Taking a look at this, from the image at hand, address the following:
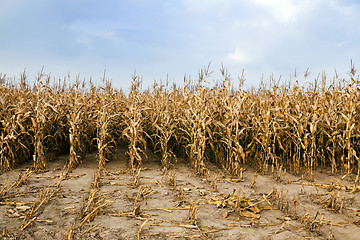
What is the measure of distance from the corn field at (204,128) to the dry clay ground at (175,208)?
361 mm

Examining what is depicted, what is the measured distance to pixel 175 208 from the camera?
3.11 m

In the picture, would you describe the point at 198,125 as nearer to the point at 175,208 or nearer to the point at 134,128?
the point at 134,128

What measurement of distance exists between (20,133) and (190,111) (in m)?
2.72

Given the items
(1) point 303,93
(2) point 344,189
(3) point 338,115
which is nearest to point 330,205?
(2) point 344,189

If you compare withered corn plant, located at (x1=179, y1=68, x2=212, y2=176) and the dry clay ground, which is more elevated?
withered corn plant, located at (x1=179, y1=68, x2=212, y2=176)

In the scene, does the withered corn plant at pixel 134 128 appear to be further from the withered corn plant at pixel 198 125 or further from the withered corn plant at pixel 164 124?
the withered corn plant at pixel 198 125

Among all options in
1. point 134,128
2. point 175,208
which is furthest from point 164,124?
point 175,208

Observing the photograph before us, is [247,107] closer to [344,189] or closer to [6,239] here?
[344,189]

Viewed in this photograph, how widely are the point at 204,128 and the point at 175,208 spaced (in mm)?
1498

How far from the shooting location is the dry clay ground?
8.65 feet

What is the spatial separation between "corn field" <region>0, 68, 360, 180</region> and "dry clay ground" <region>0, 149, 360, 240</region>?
1.18 ft

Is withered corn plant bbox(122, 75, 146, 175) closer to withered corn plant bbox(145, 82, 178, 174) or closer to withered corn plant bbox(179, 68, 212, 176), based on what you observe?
withered corn plant bbox(145, 82, 178, 174)

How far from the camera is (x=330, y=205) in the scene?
3254 millimetres

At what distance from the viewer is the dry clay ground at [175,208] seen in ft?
8.65
